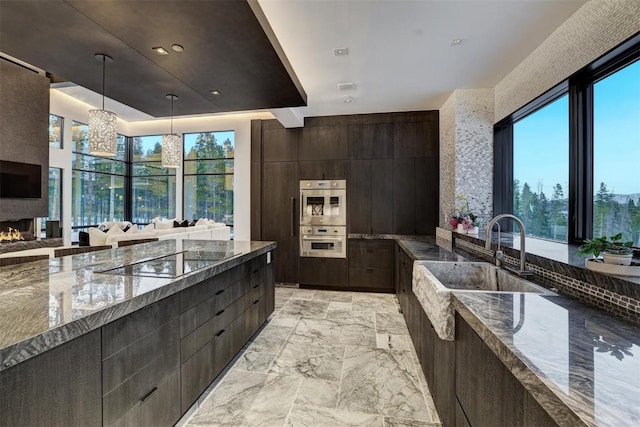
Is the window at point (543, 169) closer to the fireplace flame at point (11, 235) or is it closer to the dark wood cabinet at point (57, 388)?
the dark wood cabinet at point (57, 388)

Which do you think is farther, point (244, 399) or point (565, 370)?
point (244, 399)

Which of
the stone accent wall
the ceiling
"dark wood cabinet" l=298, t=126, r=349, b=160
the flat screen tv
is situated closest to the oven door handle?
"dark wood cabinet" l=298, t=126, r=349, b=160

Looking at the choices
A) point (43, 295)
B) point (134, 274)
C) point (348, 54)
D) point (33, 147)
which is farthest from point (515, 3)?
point (33, 147)

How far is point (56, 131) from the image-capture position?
20.4 feet

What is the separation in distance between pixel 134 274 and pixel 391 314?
3094 millimetres

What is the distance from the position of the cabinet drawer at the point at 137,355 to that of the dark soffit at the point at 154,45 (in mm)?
1945

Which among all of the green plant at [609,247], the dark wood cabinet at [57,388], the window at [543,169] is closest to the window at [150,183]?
the dark wood cabinet at [57,388]

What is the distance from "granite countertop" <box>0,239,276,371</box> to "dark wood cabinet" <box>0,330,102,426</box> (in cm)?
7

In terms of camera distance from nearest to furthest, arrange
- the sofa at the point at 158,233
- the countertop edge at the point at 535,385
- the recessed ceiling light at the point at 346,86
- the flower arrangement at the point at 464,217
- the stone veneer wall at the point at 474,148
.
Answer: the countertop edge at the point at 535,385
the flower arrangement at the point at 464,217
the recessed ceiling light at the point at 346,86
the stone veneer wall at the point at 474,148
the sofa at the point at 158,233

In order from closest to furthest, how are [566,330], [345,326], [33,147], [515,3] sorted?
[566,330] → [515,3] → [345,326] → [33,147]

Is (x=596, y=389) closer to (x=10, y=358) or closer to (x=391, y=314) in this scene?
(x=10, y=358)

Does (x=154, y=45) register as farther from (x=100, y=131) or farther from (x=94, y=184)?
(x=94, y=184)

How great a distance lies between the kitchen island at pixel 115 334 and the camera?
3.13 ft

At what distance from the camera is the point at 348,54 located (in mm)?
3027
